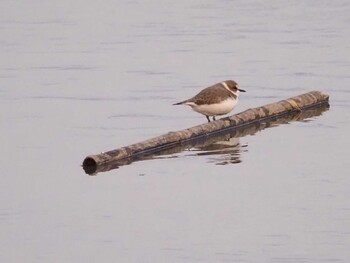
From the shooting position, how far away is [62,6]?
29328 mm

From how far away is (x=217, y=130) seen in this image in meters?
16.4

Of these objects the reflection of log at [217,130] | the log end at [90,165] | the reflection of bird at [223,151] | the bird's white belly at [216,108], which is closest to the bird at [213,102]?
the bird's white belly at [216,108]

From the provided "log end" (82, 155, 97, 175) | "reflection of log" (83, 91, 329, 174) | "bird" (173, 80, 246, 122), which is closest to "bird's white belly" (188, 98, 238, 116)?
"bird" (173, 80, 246, 122)

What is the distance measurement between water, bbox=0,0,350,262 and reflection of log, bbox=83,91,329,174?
187 mm

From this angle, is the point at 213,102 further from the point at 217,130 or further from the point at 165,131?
the point at 165,131

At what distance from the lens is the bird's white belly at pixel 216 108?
16.3 metres

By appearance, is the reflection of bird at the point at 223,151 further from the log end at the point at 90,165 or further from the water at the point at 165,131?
the log end at the point at 90,165

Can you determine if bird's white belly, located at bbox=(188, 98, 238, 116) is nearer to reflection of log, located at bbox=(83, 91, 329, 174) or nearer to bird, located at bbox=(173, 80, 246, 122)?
bird, located at bbox=(173, 80, 246, 122)

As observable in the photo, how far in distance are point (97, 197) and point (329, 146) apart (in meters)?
3.36

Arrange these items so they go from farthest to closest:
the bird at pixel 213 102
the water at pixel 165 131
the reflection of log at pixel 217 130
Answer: the bird at pixel 213 102, the reflection of log at pixel 217 130, the water at pixel 165 131

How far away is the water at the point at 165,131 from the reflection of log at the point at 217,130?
0.61 feet

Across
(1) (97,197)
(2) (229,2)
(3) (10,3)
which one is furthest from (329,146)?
(3) (10,3)

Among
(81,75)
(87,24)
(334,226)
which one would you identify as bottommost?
(334,226)

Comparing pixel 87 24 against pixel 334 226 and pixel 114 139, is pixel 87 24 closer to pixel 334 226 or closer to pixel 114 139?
pixel 114 139
